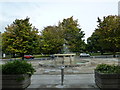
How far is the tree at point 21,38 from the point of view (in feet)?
96.1

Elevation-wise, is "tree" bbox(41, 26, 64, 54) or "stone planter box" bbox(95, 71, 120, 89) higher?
"tree" bbox(41, 26, 64, 54)

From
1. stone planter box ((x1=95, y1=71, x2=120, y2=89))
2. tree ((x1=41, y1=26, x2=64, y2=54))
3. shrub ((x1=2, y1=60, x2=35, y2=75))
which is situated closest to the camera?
stone planter box ((x1=95, y1=71, x2=120, y2=89))

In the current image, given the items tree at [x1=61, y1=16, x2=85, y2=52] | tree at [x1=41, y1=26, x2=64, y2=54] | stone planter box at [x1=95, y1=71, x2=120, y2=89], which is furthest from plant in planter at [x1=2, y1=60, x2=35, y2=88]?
tree at [x1=61, y1=16, x2=85, y2=52]

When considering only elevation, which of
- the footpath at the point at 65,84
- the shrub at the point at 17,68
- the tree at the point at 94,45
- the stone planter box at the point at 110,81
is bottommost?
the footpath at the point at 65,84

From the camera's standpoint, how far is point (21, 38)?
30.0 m

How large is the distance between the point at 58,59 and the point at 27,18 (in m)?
17.3

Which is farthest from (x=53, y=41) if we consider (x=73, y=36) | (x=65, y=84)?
(x=65, y=84)

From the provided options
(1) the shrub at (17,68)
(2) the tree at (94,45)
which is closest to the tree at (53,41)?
(2) the tree at (94,45)

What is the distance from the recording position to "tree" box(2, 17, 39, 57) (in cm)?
2930

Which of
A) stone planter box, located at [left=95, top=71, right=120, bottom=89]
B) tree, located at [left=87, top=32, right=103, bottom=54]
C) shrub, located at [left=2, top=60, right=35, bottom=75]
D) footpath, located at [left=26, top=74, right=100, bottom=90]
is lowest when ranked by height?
footpath, located at [left=26, top=74, right=100, bottom=90]

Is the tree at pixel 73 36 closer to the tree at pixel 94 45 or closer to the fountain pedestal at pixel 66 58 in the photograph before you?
the tree at pixel 94 45

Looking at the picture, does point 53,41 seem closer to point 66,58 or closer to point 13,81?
point 66,58

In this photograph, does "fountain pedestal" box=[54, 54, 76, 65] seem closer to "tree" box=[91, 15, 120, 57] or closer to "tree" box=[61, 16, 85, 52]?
"tree" box=[91, 15, 120, 57]

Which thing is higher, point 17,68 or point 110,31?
point 110,31
